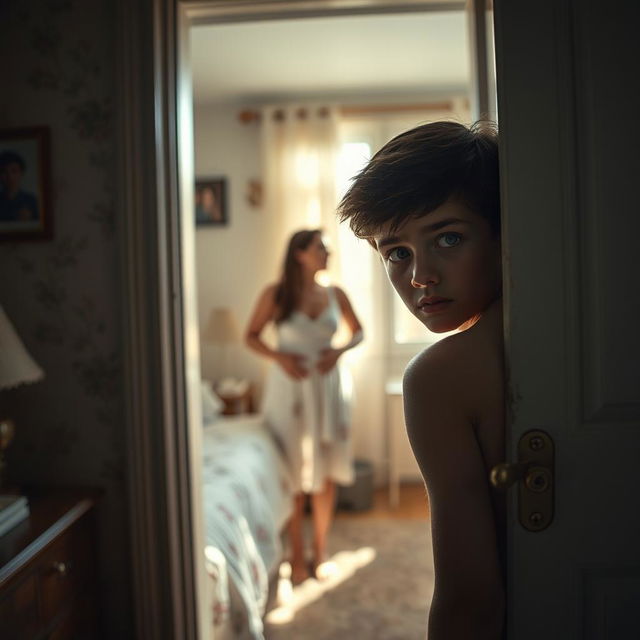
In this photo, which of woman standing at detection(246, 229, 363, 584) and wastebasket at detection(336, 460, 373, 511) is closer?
woman standing at detection(246, 229, 363, 584)

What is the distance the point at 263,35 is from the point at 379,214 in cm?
280

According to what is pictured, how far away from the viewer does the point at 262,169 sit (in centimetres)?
434

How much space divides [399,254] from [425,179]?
13 cm

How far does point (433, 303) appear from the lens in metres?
0.92

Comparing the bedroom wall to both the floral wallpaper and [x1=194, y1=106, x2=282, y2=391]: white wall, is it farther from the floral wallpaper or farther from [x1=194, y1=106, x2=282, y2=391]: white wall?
the floral wallpaper

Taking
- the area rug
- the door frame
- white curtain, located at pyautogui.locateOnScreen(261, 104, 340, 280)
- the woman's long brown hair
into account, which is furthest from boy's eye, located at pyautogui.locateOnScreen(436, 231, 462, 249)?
white curtain, located at pyautogui.locateOnScreen(261, 104, 340, 280)

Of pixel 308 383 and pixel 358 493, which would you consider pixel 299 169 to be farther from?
pixel 358 493

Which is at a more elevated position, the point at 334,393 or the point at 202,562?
the point at 334,393

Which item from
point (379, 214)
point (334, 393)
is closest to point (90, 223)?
point (379, 214)

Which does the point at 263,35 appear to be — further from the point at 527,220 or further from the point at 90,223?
the point at 527,220

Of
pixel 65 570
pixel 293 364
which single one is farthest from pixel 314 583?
pixel 65 570

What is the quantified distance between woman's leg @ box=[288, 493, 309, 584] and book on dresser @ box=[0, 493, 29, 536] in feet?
6.18

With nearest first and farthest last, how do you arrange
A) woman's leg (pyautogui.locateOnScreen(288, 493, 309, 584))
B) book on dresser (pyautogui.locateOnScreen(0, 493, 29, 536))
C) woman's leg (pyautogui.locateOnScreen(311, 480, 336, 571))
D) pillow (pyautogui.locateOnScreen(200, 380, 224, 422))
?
book on dresser (pyautogui.locateOnScreen(0, 493, 29, 536)) < woman's leg (pyautogui.locateOnScreen(288, 493, 309, 584)) < woman's leg (pyautogui.locateOnScreen(311, 480, 336, 571)) < pillow (pyautogui.locateOnScreen(200, 380, 224, 422))

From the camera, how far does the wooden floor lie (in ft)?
12.8
